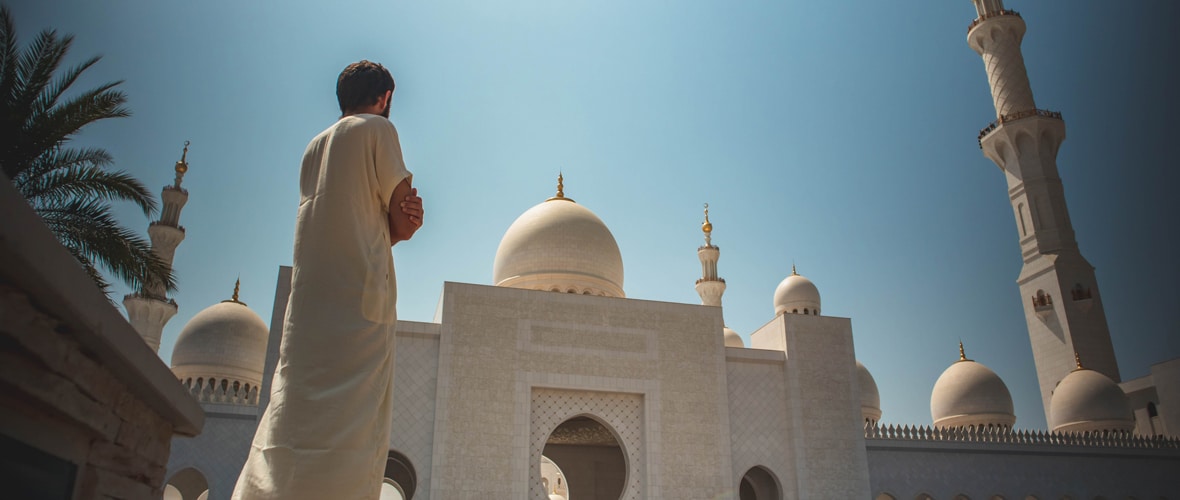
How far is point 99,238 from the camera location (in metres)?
7.13

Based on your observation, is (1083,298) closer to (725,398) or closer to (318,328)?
(725,398)

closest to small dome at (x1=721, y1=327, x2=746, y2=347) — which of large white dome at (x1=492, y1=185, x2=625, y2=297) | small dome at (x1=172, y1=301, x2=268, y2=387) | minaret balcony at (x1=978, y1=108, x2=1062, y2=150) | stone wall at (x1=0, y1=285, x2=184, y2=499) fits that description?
large white dome at (x1=492, y1=185, x2=625, y2=297)

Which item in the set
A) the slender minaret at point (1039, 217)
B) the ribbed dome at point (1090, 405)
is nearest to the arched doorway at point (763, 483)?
the ribbed dome at point (1090, 405)

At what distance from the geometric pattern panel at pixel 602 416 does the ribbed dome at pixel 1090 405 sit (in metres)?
12.2

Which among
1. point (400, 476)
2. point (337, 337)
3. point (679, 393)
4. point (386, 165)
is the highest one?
point (679, 393)

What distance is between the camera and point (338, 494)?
1820mm

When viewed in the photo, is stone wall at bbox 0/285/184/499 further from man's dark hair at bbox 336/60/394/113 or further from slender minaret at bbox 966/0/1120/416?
slender minaret at bbox 966/0/1120/416

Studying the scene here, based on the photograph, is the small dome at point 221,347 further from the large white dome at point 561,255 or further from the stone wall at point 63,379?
the stone wall at point 63,379

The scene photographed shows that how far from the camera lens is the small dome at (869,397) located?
2250cm

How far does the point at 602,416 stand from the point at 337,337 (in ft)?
36.6

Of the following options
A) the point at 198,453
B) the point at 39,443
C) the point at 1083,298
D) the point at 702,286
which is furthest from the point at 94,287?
the point at 1083,298

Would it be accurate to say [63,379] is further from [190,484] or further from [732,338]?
[732,338]

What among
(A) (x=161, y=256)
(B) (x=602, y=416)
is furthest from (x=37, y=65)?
(A) (x=161, y=256)

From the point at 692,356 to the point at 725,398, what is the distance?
91 cm
